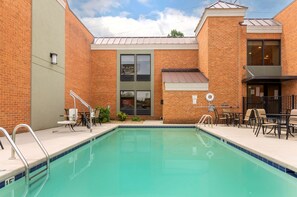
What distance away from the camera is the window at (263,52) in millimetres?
15625

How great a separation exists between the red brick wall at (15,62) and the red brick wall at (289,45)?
13925 mm

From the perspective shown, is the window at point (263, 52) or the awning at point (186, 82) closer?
the awning at point (186, 82)

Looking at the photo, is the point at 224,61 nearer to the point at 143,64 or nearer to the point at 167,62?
the point at 167,62

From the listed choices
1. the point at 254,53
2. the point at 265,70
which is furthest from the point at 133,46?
the point at 265,70

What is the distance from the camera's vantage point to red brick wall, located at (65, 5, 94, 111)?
1424 cm

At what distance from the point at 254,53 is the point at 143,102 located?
8.48m

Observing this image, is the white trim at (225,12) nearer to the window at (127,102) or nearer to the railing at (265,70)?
the railing at (265,70)

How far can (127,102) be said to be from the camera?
746 inches

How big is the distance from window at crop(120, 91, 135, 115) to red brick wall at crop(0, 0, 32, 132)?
9349 mm

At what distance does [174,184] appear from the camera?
14.1 feet

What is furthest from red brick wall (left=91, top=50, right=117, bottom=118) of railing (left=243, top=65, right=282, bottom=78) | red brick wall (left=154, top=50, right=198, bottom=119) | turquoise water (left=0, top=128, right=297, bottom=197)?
turquoise water (left=0, top=128, right=297, bottom=197)

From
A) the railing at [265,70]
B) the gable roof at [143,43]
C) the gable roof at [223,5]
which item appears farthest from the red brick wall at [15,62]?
the railing at [265,70]

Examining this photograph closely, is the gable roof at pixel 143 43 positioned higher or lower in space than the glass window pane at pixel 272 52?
higher

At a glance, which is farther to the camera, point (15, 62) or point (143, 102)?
point (143, 102)
